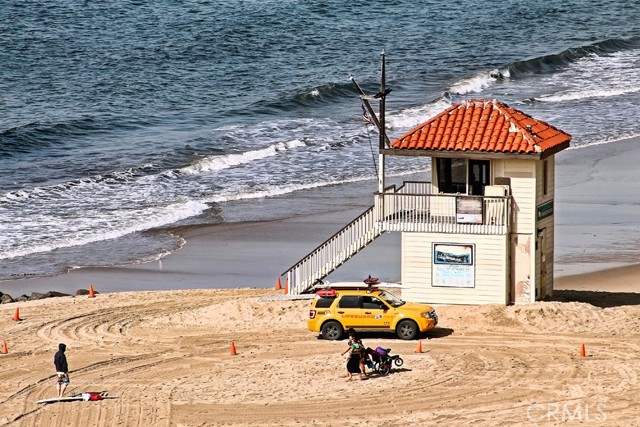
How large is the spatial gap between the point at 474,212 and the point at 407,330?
12.6 feet

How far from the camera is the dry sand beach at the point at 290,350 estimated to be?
2969cm

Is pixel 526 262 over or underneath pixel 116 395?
over

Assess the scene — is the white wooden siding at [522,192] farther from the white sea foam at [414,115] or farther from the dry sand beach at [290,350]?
the white sea foam at [414,115]

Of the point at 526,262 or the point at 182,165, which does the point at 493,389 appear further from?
the point at 182,165

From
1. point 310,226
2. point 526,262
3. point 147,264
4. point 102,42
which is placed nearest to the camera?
point 526,262

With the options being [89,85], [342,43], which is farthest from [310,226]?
[342,43]

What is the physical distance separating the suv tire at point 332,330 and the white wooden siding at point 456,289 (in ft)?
10.1

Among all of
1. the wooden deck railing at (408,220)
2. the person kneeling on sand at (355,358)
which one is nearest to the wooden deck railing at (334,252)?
the wooden deck railing at (408,220)

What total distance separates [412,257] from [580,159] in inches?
898

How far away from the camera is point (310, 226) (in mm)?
49469

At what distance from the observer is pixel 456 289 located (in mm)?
37469

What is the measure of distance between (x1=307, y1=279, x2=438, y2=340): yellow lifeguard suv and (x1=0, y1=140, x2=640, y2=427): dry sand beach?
0.37 meters

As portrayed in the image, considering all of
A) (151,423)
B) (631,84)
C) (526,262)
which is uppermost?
(631,84)

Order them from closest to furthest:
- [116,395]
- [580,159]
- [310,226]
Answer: [116,395]
[310,226]
[580,159]
